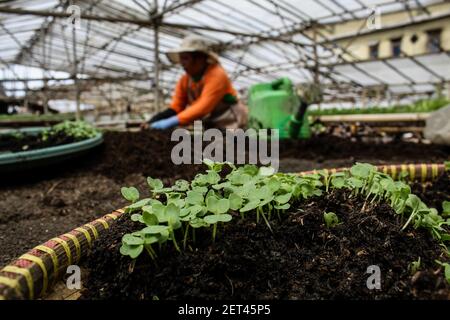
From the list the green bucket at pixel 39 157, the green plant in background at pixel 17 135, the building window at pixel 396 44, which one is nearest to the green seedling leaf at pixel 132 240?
the green bucket at pixel 39 157

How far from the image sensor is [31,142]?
2.50 metres

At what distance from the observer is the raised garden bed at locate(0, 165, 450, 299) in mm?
668

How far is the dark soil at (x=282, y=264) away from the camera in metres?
0.67

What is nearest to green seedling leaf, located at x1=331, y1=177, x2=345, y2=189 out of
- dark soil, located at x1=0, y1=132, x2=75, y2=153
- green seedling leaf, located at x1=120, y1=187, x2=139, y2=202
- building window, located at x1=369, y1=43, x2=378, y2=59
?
green seedling leaf, located at x1=120, y1=187, x2=139, y2=202

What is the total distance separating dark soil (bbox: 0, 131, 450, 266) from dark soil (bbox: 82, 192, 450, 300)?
0.59 m

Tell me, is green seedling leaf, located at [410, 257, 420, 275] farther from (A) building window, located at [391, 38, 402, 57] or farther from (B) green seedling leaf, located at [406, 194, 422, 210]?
(A) building window, located at [391, 38, 402, 57]

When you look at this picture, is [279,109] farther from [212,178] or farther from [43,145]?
[212,178]

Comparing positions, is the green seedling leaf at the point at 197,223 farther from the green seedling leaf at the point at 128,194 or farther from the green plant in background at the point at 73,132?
the green plant in background at the point at 73,132

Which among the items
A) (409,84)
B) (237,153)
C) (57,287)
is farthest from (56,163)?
(409,84)

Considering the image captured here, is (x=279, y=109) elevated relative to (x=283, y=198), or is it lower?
elevated

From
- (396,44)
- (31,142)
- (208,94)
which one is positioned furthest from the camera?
(396,44)

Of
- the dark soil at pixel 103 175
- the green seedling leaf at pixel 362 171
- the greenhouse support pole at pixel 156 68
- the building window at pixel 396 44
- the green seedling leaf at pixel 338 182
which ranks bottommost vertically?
the dark soil at pixel 103 175

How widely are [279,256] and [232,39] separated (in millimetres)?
9558

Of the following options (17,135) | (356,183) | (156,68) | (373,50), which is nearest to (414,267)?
(356,183)
